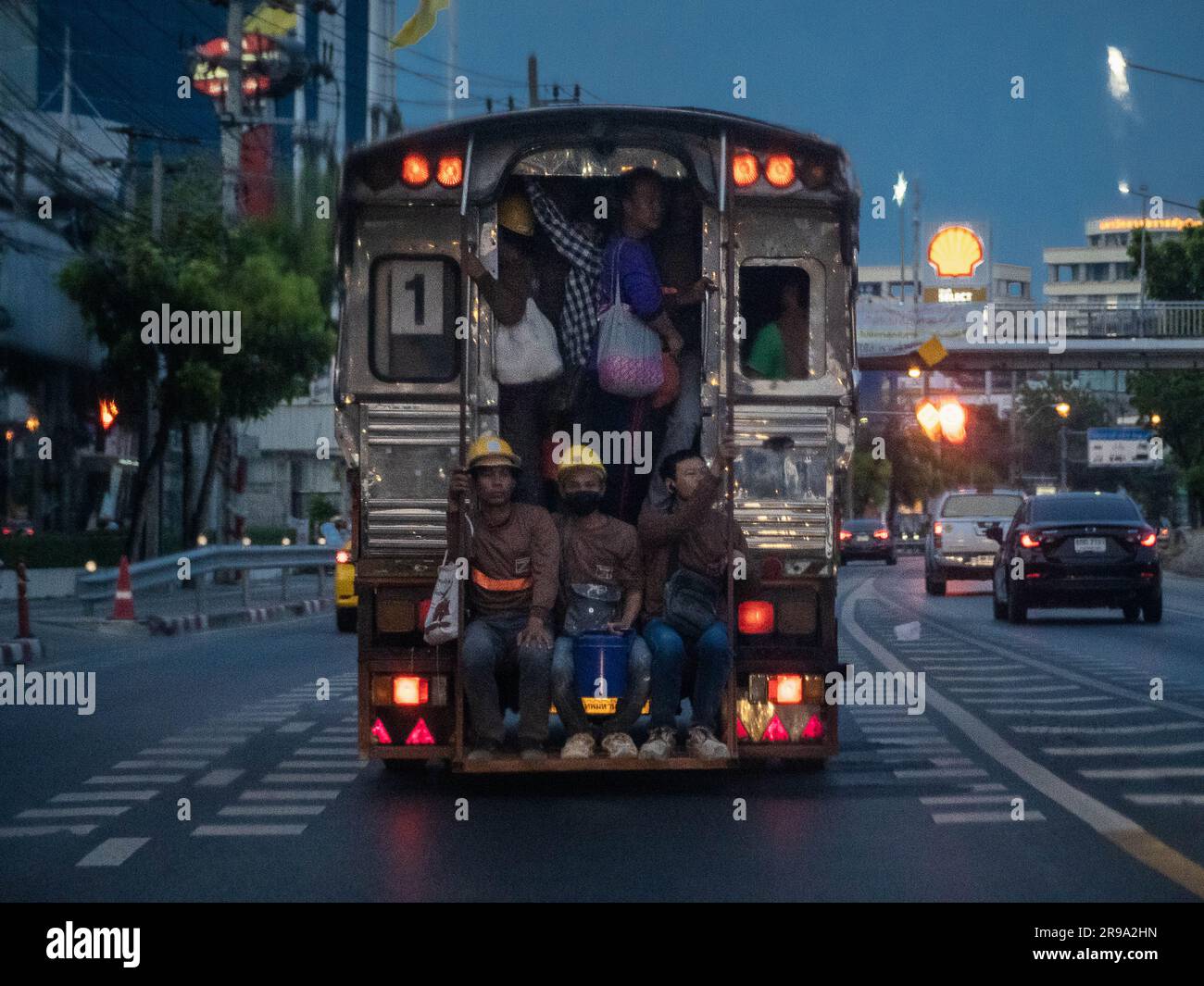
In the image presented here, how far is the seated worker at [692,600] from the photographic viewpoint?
10234 mm

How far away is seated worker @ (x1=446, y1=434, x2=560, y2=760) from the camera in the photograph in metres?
10.2

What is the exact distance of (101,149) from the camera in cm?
5538

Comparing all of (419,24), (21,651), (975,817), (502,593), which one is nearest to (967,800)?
(975,817)

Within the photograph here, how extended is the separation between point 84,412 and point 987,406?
257 ft

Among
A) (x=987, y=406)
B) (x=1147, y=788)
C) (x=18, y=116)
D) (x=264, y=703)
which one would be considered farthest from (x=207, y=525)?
(x=987, y=406)

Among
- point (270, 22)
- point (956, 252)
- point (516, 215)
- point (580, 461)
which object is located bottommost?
point (580, 461)

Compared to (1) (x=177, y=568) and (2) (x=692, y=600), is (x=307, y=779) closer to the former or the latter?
(2) (x=692, y=600)

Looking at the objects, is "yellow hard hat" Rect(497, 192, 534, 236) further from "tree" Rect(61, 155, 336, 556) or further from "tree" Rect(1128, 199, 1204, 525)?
"tree" Rect(1128, 199, 1204, 525)

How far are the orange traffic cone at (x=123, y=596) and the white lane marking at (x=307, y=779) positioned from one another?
1675 cm

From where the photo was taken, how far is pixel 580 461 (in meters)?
10.5

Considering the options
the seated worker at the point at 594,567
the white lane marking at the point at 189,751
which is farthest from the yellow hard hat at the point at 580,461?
the white lane marking at the point at 189,751

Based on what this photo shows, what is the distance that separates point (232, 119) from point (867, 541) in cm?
2406

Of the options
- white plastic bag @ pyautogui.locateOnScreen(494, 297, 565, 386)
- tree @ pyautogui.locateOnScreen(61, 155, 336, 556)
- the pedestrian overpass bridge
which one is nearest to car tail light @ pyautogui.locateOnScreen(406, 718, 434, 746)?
white plastic bag @ pyautogui.locateOnScreen(494, 297, 565, 386)
